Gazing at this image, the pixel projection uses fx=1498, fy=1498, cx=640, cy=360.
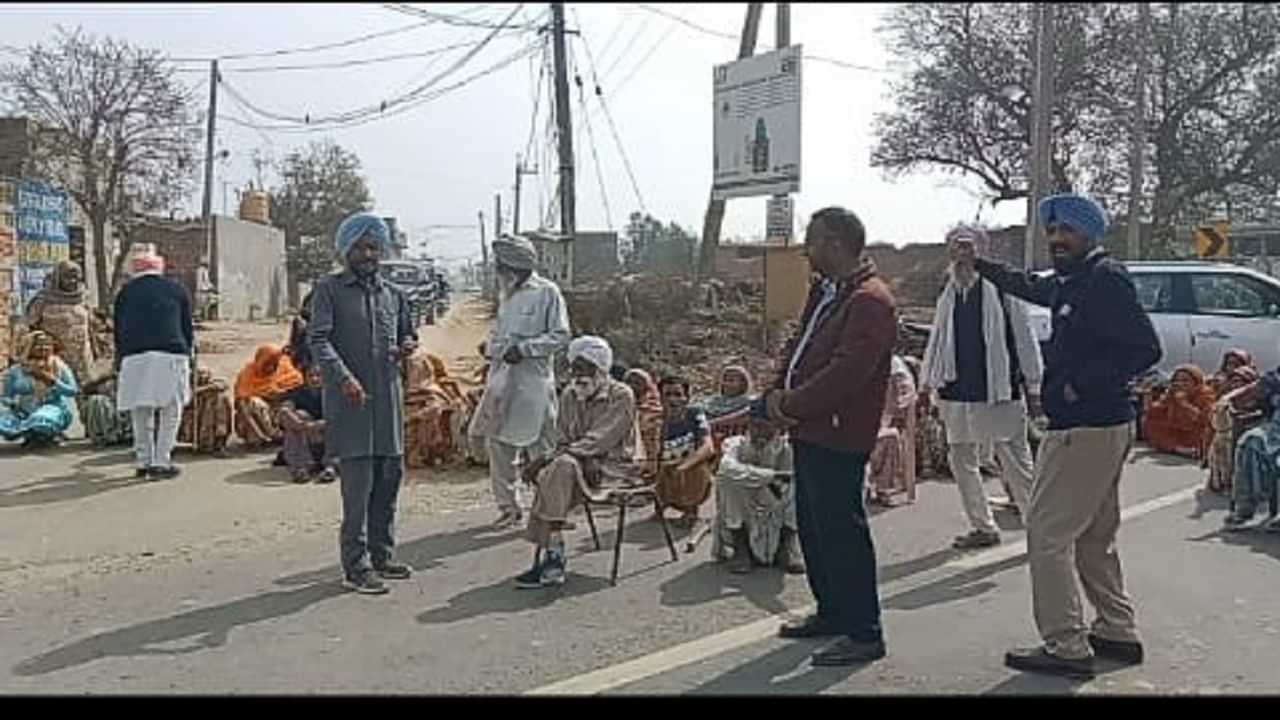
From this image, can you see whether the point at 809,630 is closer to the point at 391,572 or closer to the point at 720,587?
the point at 720,587

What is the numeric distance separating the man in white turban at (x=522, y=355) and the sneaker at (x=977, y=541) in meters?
2.40

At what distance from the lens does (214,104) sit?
3688 centimetres

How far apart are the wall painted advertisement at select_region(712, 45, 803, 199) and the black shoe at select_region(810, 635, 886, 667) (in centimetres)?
848

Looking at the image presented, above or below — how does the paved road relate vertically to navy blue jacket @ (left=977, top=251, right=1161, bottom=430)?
below

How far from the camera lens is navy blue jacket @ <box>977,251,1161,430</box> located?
18.9 feet

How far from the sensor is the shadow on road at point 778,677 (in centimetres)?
561

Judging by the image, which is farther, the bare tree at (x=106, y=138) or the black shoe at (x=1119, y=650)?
the bare tree at (x=106, y=138)

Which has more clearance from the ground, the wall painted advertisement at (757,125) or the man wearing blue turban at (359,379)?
the wall painted advertisement at (757,125)

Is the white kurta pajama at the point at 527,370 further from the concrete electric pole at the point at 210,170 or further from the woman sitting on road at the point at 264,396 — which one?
the concrete electric pole at the point at 210,170

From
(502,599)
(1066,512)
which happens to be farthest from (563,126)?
(1066,512)

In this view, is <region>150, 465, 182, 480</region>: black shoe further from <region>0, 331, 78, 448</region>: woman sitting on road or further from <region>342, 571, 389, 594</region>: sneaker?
<region>342, 571, 389, 594</region>: sneaker

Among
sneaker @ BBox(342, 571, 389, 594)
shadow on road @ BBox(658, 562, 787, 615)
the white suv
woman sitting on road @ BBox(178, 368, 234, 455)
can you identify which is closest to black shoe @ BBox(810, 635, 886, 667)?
shadow on road @ BBox(658, 562, 787, 615)

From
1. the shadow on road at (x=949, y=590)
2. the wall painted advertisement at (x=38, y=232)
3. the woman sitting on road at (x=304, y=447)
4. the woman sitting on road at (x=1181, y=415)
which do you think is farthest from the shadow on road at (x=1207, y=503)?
the wall painted advertisement at (x=38, y=232)

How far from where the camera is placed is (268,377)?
39.9 feet
